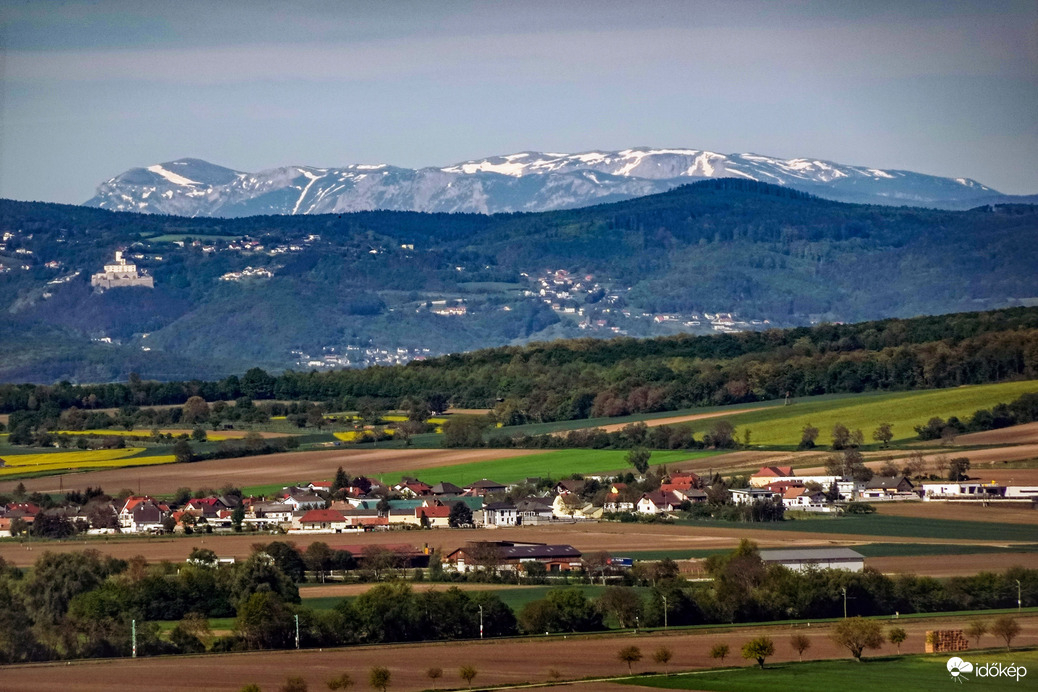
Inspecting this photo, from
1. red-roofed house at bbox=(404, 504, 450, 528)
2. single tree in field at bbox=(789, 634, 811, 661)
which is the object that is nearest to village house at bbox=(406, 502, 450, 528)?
red-roofed house at bbox=(404, 504, 450, 528)

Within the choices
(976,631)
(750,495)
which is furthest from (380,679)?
(750,495)

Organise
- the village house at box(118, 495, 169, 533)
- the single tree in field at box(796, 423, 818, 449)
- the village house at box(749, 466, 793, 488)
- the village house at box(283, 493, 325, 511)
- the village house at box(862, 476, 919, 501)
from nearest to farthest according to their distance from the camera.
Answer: the village house at box(118, 495, 169, 533) → the village house at box(862, 476, 919, 501) → the village house at box(283, 493, 325, 511) → the village house at box(749, 466, 793, 488) → the single tree in field at box(796, 423, 818, 449)

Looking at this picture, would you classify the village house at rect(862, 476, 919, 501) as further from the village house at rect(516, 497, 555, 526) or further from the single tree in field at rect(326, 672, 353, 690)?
the single tree in field at rect(326, 672, 353, 690)

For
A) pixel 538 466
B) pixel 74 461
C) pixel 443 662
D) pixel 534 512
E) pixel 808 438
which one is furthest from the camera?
pixel 808 438

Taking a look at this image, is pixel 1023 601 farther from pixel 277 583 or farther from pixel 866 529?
pixel 277 583

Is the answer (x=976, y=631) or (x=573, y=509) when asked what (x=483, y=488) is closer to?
(x=573, y=509)

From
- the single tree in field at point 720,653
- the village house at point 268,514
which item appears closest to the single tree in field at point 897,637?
the single tree in field at point 720,653
